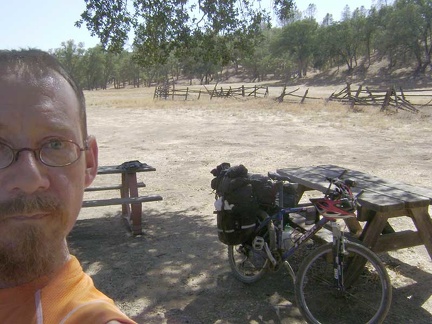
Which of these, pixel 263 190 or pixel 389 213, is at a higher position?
pixel 263 190

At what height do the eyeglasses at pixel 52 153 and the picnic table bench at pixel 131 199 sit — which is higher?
the eyeglasses at pixel 52 153

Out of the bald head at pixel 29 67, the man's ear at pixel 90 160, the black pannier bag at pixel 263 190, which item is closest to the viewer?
the bald head at pixel 29 67

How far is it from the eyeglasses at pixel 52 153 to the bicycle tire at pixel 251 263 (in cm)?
285

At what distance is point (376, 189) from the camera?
3.96 metres

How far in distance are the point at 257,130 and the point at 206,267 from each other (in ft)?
36.4

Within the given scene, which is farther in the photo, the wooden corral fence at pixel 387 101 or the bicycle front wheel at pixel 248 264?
the wooden corral fence at pixel 387 101

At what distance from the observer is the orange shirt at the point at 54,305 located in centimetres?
93

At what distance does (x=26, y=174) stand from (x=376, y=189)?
11.6 feet

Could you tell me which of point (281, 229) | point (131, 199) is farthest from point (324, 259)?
point (131, 199)

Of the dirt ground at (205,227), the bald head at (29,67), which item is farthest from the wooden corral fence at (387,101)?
the bald head at (29,67)

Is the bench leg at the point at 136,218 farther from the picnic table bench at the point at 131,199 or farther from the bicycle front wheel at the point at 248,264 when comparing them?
the bicycle front wheel at the point at 248,264

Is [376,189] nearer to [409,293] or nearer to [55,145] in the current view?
[409,293]

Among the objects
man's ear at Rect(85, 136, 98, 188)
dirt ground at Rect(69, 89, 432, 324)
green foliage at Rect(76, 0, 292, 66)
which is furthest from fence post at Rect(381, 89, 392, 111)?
man's ear at Rect(85, 136, 98, 188)

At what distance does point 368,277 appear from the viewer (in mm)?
3908
